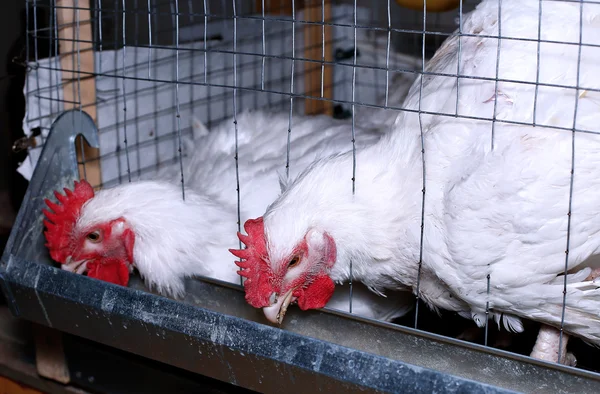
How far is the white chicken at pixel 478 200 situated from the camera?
1.50 meters

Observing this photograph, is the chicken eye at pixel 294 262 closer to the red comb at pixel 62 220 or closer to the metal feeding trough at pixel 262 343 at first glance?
the metal feeding trough at pixel 262 343

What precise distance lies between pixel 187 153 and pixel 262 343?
4.19 ft

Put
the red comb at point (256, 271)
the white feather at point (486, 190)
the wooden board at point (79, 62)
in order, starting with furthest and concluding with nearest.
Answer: the wooden board at point (79, 62) < the red comb at point (256, 271) < the white feather at point (486, 190)

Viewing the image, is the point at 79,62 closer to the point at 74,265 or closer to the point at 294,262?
the point at 74,265

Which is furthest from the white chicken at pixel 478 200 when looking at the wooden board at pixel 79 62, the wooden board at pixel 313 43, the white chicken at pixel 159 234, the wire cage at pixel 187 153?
the wooden board at pixel 313 43

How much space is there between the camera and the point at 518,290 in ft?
5.13

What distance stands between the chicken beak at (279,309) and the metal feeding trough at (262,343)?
2.9 inches

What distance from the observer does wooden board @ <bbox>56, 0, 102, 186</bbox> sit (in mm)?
2248

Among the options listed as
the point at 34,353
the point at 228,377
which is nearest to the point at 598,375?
the point at 228,377

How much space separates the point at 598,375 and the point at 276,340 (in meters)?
0.63

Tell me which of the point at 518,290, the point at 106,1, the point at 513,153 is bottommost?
the point at 518,290

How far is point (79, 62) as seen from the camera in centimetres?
220

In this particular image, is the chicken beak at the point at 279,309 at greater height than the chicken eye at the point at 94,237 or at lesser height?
lesser

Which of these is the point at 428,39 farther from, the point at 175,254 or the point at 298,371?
the point at 298,371
